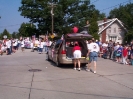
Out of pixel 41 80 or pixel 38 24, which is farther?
pixel 38 24

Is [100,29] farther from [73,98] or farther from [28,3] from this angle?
[73,98]

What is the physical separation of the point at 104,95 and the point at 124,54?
26.8ft

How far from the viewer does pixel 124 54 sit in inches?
565

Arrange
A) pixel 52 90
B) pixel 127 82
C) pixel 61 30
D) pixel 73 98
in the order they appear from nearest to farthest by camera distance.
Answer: pixel 73 98
pixel 52 90
pixel 127 82
pixel 61 30

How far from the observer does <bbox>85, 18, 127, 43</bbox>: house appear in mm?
49812

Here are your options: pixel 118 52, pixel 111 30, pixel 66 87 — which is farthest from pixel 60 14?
pixel 66 87

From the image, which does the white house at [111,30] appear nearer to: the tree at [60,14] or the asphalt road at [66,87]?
the tree at [60,14]

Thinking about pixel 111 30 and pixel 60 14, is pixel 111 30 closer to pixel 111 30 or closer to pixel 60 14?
pixel 111 30

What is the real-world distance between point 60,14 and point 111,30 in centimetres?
1240

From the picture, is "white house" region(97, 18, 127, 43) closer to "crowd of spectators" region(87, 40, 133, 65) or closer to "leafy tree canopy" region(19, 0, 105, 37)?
"leafy tree canopy" region(19, 0, 105, 37)

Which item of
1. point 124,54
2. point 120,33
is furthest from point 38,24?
point 124,54

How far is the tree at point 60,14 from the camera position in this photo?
49.5 m

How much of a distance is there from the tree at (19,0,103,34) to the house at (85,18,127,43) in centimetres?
465

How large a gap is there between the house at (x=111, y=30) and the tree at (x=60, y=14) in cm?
465
